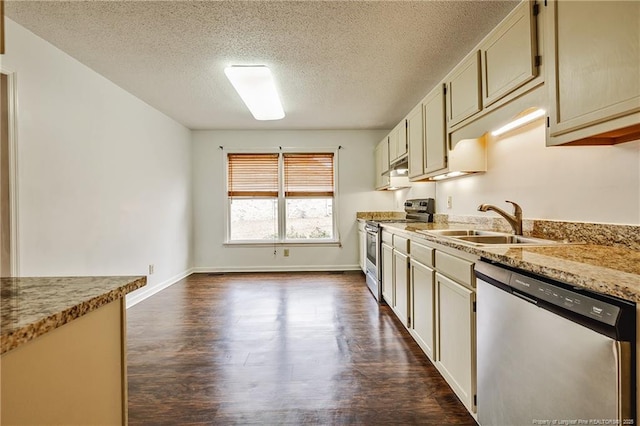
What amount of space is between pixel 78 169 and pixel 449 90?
10.7ft

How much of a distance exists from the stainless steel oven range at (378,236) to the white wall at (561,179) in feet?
2.75

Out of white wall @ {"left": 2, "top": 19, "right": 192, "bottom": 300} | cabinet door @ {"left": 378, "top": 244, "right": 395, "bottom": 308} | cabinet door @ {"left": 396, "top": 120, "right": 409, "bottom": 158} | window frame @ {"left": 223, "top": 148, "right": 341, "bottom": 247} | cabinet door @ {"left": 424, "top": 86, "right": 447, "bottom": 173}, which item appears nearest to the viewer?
white wall @ {"left": 2, "top": 19, "right": 192, "bottom": 300}

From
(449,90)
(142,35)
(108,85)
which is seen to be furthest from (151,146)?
(449,90)

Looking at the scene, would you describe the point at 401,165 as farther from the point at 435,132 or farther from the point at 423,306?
the point at 423,306

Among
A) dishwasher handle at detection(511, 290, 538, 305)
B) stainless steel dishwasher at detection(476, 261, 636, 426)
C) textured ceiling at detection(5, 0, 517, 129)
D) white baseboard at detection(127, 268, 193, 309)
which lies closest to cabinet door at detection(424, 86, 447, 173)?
textured ceiling at detection(5, 0, 517, 129)

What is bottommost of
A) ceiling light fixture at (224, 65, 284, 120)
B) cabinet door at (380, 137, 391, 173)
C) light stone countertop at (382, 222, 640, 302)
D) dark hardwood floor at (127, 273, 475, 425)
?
dark hardwood floor at (127, 273, 475, 425)

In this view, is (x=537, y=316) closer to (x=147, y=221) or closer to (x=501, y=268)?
(x=501, y=268)

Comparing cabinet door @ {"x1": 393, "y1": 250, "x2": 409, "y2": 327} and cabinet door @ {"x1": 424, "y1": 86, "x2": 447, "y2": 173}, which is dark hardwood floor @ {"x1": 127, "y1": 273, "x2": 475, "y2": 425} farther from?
cabinet door @ {"x1": 424, "y1": 86, "x2": 447, "y2": 173}

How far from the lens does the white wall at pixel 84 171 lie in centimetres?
224

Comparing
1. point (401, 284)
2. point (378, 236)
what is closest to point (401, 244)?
point (401, 284)

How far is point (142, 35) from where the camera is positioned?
2.32m

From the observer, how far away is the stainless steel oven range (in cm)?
347

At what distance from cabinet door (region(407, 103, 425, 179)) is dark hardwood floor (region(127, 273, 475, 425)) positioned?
1.52 meters

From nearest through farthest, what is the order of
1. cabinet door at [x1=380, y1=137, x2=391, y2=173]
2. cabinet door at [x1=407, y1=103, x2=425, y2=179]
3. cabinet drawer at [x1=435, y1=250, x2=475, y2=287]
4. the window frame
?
cabinet drawer at [x1=435, y1=250, x2=475, y2=287], cabinet door at [x1=407, y1=103, x2=425, y2=179], cabinet door at [x1=380, y1=137, x2=391, y2=173], the window frame
